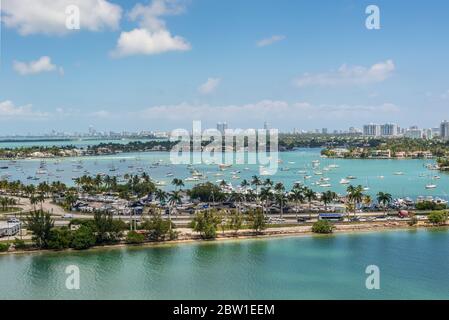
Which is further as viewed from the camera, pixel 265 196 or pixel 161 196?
pixel 161 196

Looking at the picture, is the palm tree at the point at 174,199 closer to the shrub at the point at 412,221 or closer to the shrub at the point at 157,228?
the shrub at the point at 157,228

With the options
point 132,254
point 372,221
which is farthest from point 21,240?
point 372,221

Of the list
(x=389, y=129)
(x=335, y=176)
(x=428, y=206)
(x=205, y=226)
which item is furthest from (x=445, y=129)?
(x=205, y=226)

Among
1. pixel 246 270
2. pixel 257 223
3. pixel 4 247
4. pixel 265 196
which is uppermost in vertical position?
pixel 265 196

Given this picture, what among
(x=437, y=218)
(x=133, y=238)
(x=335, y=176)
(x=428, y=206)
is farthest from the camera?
(x=335, y=176)

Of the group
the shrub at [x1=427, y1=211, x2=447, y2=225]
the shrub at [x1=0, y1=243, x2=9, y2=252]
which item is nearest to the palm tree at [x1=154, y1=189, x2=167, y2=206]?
the shrub at [x1=0, y1=243, x2=9, y2=252]

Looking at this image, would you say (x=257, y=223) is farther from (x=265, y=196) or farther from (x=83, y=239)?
(x=83, y=239)
